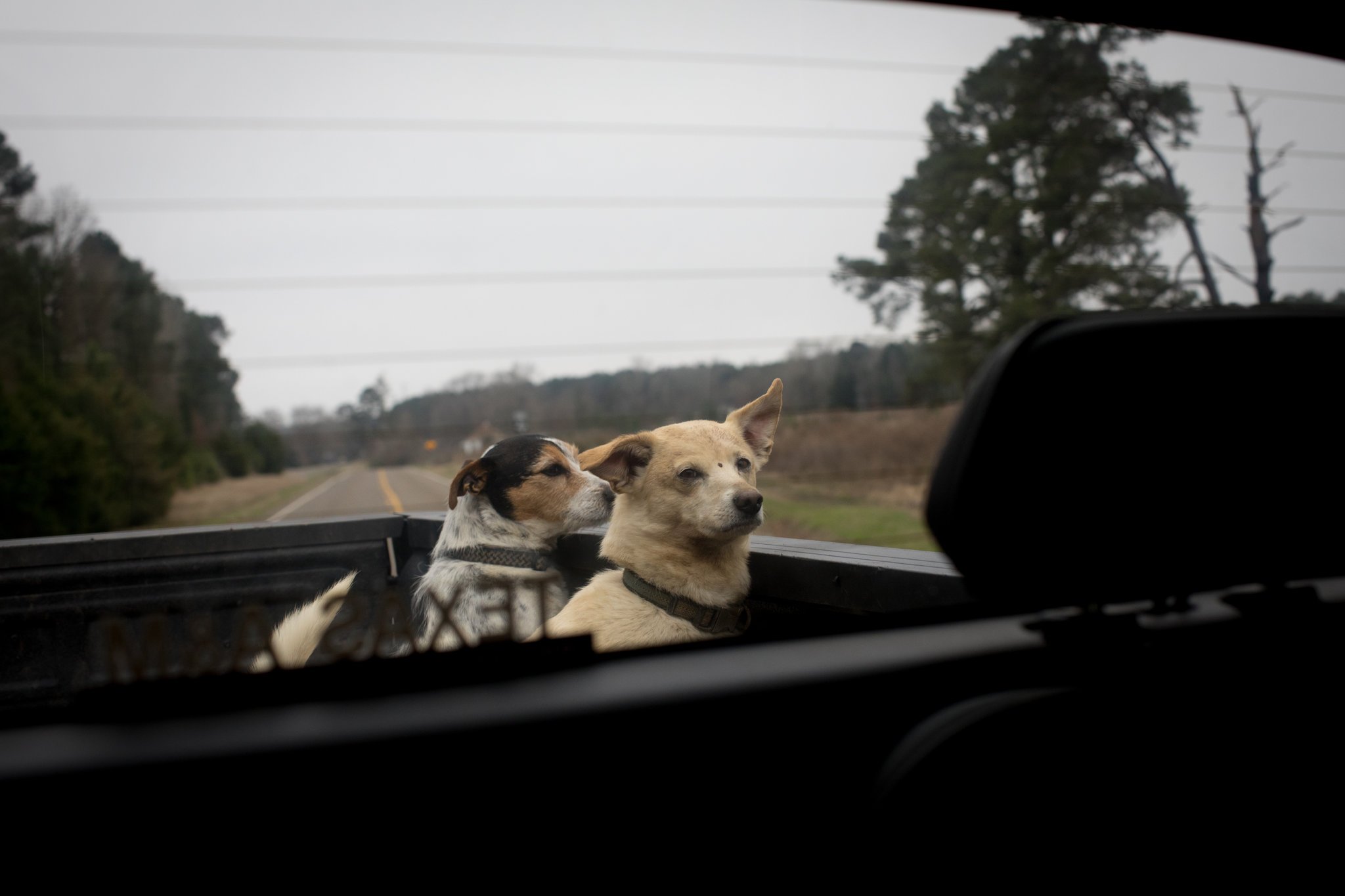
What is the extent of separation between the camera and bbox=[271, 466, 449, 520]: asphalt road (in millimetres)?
2322

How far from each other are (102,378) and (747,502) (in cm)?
458

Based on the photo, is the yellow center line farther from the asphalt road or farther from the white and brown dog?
the white and brown dog

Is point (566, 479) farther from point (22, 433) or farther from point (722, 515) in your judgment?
point (22, 433)

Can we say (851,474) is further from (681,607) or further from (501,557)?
(501,557)

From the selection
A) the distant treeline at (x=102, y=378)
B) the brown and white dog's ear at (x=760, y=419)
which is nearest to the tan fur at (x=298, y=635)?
the brown and white dog's ear at (x=760, y=419)

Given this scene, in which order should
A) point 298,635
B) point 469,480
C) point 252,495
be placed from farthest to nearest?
point 252,495 < point 469,480 < point 298,635

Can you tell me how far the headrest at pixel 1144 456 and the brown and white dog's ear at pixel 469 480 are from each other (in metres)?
1.26

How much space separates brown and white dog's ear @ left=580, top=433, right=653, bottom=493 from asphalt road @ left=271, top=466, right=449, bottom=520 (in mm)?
441

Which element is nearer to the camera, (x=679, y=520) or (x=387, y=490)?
(x=679, y=520)

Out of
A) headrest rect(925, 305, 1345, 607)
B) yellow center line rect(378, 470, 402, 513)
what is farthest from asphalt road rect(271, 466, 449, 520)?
headrest rect(925, 305, 1345, 607)

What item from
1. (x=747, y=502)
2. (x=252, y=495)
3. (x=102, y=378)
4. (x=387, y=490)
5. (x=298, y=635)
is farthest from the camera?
(x=102, y=378)

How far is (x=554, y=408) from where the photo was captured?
2168mm

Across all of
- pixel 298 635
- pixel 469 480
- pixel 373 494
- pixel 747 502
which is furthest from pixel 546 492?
pixel 298 635

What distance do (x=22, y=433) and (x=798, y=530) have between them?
232 inches
